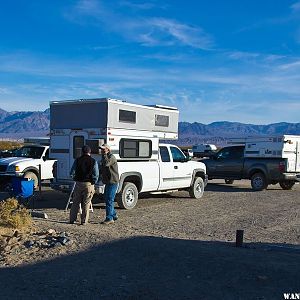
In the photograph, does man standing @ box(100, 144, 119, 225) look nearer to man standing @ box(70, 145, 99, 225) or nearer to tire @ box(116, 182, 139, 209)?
man standing @ box(70, 145, 99, 225)

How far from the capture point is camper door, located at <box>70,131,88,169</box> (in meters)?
12.8

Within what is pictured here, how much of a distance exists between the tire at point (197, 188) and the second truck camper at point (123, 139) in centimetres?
125

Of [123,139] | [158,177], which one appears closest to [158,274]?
[123,139]

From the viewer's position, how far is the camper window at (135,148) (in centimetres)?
1280

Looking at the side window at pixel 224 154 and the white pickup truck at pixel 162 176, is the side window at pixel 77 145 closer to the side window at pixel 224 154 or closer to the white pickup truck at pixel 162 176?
the white pickup truck at pixel 162 176

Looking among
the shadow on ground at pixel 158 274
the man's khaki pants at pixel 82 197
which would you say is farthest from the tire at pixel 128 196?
the shadow on ground at pixel 158 274

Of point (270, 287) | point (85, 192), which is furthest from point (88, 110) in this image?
point (270, 287)

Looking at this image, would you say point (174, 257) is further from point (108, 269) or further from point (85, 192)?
point (85, 192)

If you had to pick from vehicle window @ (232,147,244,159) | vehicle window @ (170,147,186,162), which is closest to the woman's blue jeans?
vehicle window @ (170,147,186,162)

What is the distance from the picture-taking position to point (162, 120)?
565 inches

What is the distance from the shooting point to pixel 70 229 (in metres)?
9.30

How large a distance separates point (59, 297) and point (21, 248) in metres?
2.53

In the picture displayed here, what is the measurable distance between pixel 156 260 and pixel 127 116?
250 inches

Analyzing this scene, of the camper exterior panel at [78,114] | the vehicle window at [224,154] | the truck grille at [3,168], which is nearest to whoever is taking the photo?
the camper exterior panel at [78,114]
